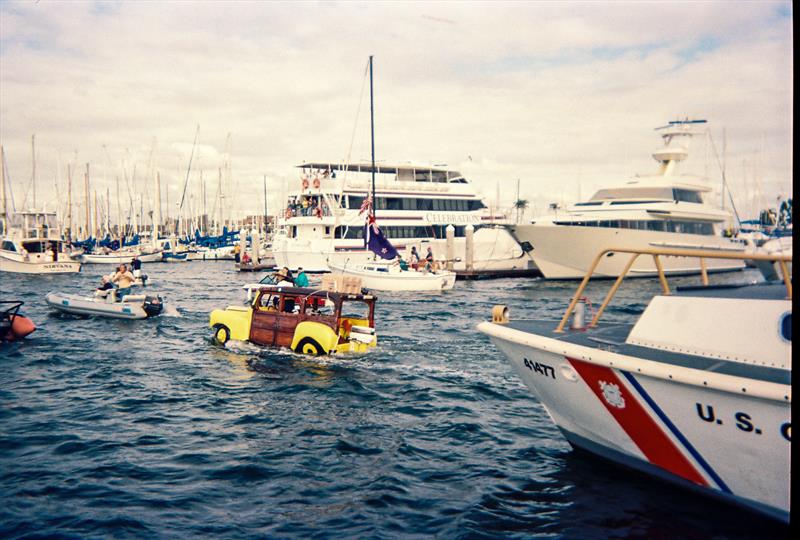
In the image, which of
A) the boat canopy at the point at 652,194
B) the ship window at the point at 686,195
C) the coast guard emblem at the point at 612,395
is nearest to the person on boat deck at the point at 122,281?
the coast guard emblem at the point at 612,395

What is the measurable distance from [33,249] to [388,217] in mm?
31288

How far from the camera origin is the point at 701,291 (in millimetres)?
7598

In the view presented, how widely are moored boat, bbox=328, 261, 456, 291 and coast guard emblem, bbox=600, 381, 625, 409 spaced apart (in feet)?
83.9

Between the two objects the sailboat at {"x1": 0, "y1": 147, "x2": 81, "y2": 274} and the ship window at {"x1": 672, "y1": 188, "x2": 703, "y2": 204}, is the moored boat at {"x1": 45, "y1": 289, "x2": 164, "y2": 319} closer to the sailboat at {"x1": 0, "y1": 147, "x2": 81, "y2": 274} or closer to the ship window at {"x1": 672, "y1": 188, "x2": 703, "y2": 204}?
the sailboat at {"x1": 0, "y1": 147, "x2": 81, "y2": 274}

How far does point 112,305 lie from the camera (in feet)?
74.4

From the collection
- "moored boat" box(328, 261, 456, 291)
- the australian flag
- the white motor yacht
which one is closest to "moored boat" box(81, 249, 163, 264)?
the white motor yacht

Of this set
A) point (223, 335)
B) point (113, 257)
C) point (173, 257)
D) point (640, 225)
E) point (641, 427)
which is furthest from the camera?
point (173, 257)

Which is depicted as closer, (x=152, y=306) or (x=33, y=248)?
(x=152, y=306)

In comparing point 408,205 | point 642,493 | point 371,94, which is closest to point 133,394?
point 642,493

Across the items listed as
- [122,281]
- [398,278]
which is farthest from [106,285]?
[398,278]

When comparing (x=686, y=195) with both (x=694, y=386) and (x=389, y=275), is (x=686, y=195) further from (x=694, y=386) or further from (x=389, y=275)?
(x=694, y=386)

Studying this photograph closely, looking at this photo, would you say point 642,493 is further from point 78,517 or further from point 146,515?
point 78,517

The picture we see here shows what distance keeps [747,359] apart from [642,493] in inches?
92.3

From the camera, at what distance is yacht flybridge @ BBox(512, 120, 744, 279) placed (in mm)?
39469
